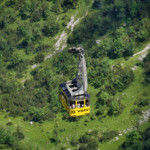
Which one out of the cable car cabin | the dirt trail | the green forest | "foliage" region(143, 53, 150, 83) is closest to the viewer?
the cable car cabin

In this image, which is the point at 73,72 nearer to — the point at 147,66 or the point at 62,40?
the point at 62,40

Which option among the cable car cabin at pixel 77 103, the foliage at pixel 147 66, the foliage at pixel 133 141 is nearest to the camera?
the cable car cabin at pixel 77 103

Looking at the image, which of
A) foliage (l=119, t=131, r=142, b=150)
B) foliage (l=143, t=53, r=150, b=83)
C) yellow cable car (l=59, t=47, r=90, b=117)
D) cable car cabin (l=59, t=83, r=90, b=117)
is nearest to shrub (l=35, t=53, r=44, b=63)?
foliage (l=143, t=53, r=150, b=83)

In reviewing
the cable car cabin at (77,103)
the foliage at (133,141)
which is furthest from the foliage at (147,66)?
Answer: the cable car cabin at (77,103)

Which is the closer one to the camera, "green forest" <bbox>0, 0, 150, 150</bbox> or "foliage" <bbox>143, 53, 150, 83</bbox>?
"green forest" <bbox>0, 0, 150, 150</bbox>

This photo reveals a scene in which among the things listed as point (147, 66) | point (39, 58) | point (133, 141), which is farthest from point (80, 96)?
point (39, 58)

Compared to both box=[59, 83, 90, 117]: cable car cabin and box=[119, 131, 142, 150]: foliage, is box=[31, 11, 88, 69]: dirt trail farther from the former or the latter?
box=[59, 83, 90, 117]: cable car cabin

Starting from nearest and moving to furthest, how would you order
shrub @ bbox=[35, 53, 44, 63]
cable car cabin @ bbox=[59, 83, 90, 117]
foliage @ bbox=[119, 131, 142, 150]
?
cable car cabin @ bbox=[59, 83, 90, 117], foliage @ bbox=[119, 131, 142, 150], shrub @ bbox=[35, 53, 44, 63]

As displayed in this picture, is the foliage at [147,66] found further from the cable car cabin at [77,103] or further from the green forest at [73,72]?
the cable car cabin at [77,103]
